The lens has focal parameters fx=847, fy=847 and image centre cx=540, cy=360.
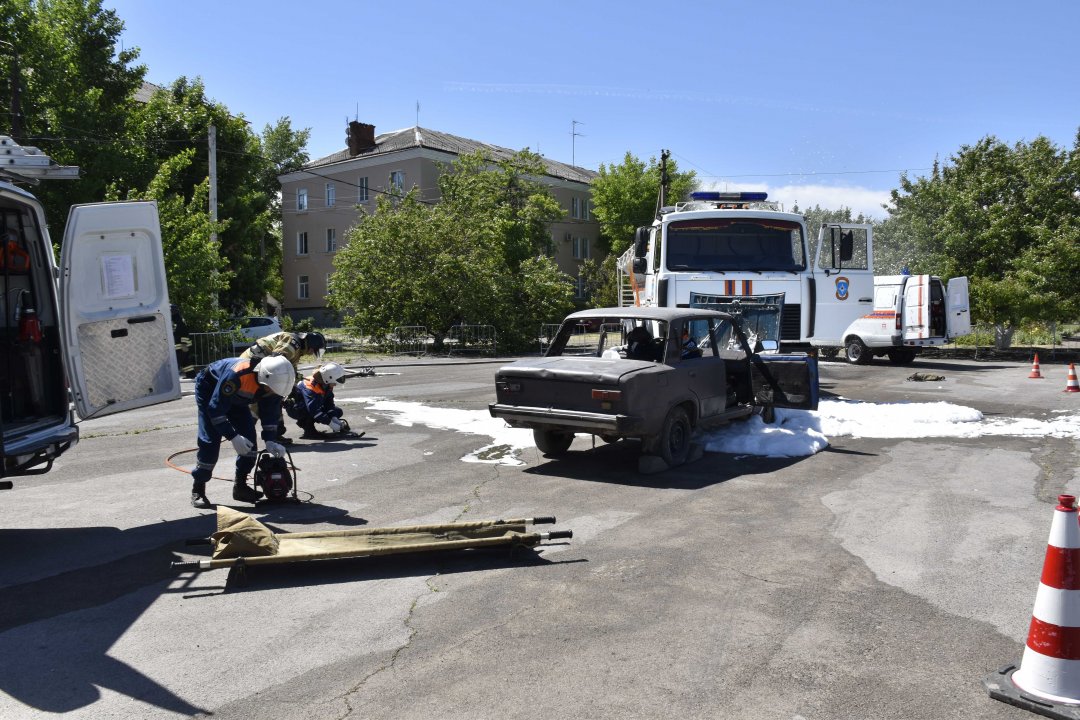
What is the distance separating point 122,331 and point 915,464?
311 inches

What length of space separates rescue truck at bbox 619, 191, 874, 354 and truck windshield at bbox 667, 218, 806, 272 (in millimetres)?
16

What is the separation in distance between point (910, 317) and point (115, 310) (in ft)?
73.3

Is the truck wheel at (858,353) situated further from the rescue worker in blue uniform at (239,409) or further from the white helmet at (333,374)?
the rescue worker in blue uniform at (239,409)

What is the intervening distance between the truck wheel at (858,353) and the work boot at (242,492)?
2157cm

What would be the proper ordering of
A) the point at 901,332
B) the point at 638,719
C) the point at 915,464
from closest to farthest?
the point at 638,719 < the point at 915,464 < the point at 901,332

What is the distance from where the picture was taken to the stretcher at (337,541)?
5246 mm

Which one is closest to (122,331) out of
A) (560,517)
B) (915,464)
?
(560,517)

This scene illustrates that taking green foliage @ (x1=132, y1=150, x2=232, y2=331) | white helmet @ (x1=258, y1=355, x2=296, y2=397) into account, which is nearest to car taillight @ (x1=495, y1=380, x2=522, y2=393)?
white helmet @ (x1=258, y1=355, x2=296, y2=397)

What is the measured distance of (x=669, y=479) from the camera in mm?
8250

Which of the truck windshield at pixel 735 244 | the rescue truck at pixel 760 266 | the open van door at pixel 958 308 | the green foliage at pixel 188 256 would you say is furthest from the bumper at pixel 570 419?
the open van door at pixel 958 308

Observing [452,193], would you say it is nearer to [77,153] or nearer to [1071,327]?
[77,153]

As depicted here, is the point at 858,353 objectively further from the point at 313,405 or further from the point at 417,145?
the point at 417,145

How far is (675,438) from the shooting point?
29.0 feet

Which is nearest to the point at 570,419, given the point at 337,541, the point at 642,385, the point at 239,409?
the point at 642,385
